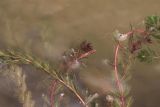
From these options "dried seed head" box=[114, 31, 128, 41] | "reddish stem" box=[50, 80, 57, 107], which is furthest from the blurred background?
"dried seed head" box=[114, 31, 128, 41]

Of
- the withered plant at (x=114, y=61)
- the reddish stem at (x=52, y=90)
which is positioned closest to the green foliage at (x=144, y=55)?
the withered plant at (x=114, y=61)

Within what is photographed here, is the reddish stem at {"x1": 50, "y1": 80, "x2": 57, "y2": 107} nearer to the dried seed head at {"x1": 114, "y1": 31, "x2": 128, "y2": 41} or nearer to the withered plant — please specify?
the withered plant

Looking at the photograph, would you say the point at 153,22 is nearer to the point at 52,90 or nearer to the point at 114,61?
the point at 114,61

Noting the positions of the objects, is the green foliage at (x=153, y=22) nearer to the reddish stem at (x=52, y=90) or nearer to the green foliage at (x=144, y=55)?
the green foliage at (x=144, y=55)

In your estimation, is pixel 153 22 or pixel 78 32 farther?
pixel 78 32

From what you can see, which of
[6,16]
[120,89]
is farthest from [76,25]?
[120,89]

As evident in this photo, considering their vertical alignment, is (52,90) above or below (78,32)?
below

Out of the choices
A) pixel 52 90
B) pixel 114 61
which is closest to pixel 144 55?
pixel 114 61

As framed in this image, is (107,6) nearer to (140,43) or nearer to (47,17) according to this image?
(47,17)
